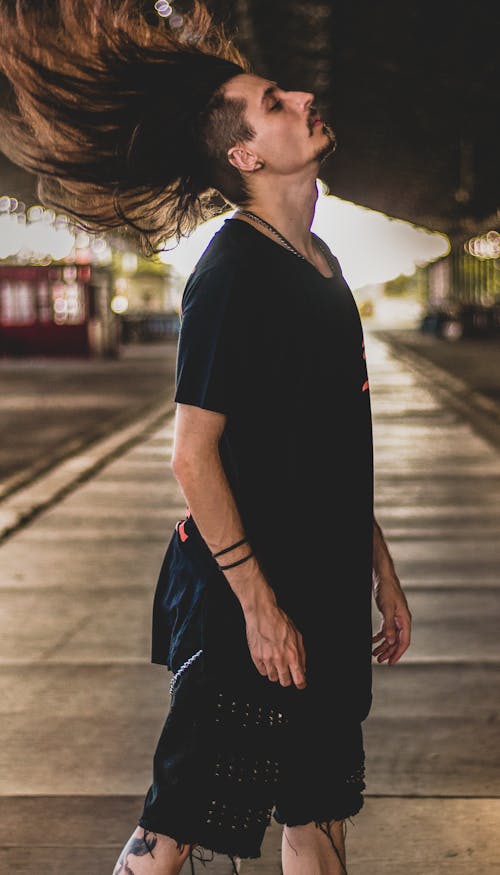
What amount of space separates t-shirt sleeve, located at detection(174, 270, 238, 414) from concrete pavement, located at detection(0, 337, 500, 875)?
1.56m

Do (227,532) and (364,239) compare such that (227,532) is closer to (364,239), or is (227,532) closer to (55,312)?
(364,239)

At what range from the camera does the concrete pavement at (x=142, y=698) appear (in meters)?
3.06

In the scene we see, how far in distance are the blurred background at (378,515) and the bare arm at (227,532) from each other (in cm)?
61

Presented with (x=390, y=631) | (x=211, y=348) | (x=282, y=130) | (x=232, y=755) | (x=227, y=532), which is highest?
(x=282, y=130)

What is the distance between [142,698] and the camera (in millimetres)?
4199

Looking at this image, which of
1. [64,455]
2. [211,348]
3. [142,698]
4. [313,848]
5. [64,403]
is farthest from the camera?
[64,403]

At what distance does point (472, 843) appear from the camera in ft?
9.85

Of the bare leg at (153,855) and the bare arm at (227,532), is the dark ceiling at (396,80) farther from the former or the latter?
the bare leg at (153,855)

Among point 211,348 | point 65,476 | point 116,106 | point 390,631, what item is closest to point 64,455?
point 65,476

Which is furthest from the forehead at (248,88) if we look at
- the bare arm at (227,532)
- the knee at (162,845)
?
the knee at (162,845)

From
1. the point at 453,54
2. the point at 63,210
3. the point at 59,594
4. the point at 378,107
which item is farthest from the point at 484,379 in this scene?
the point at 63,210

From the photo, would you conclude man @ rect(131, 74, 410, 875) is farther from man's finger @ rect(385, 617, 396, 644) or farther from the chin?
man's finger @ rect(385, 617, 396, 644)

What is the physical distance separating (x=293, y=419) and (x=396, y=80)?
849 inches

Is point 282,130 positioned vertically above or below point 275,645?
above
